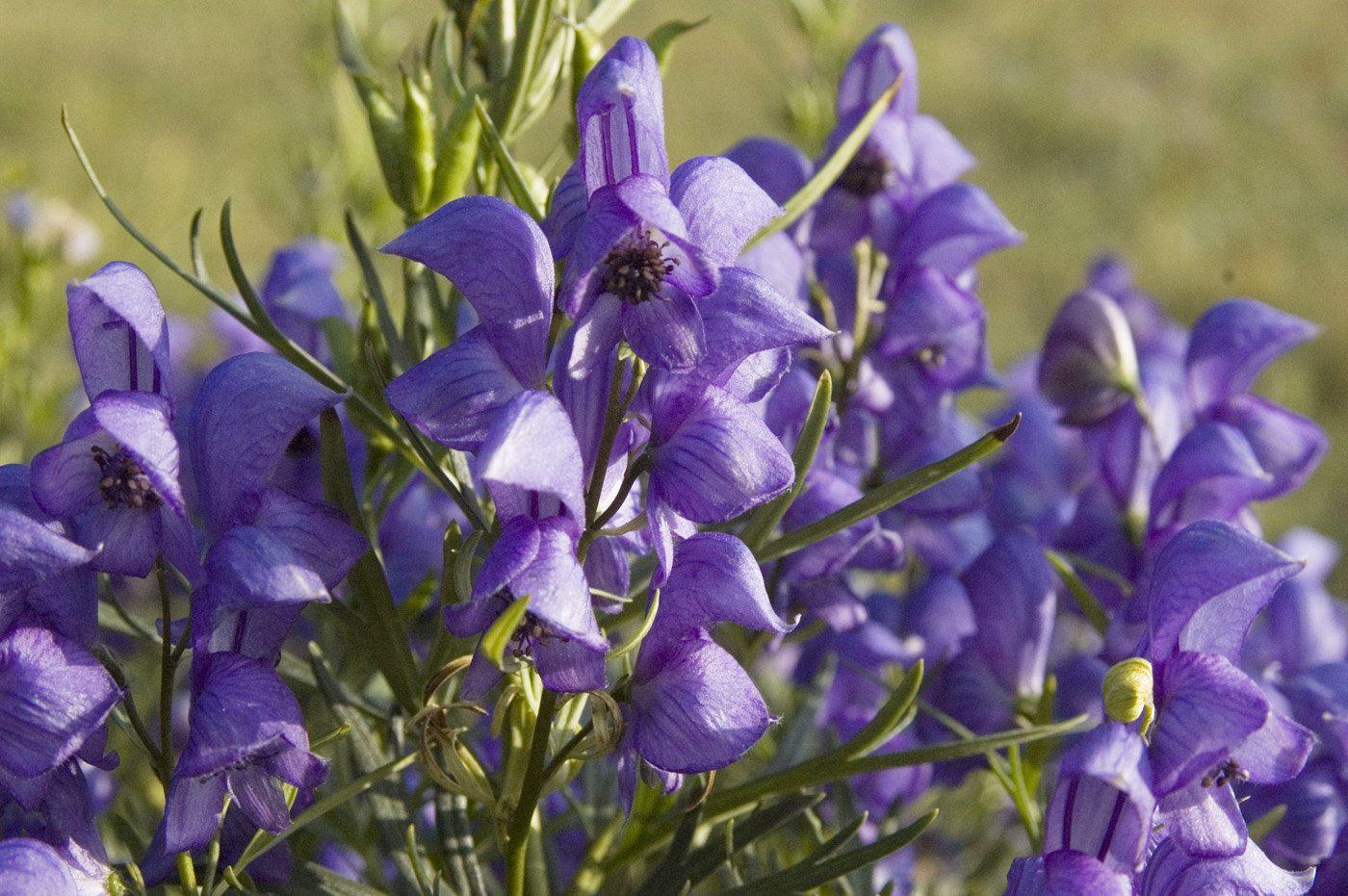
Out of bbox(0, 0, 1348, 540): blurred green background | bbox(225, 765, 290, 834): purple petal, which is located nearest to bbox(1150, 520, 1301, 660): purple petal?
bbox(225, 765, 290, 834): purple petal

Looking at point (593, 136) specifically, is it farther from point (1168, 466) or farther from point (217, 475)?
point (1168, 466)

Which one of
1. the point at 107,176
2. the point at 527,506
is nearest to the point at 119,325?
the point at 527,506

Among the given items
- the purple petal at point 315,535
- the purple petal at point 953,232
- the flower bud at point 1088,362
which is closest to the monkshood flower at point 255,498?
the purple petal at point 315,535

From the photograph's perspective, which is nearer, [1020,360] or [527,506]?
[527,506]

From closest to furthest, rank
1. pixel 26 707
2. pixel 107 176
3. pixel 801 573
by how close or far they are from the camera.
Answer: pixel 26 707, pixel 801 573, pixel 107 176

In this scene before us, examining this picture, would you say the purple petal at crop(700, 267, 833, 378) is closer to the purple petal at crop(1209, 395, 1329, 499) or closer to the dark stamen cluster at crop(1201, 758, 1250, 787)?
the dark stamen cluster at crop(1201, 758, 1250, 787)

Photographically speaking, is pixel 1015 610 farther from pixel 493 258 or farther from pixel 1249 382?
pixel 493 258
